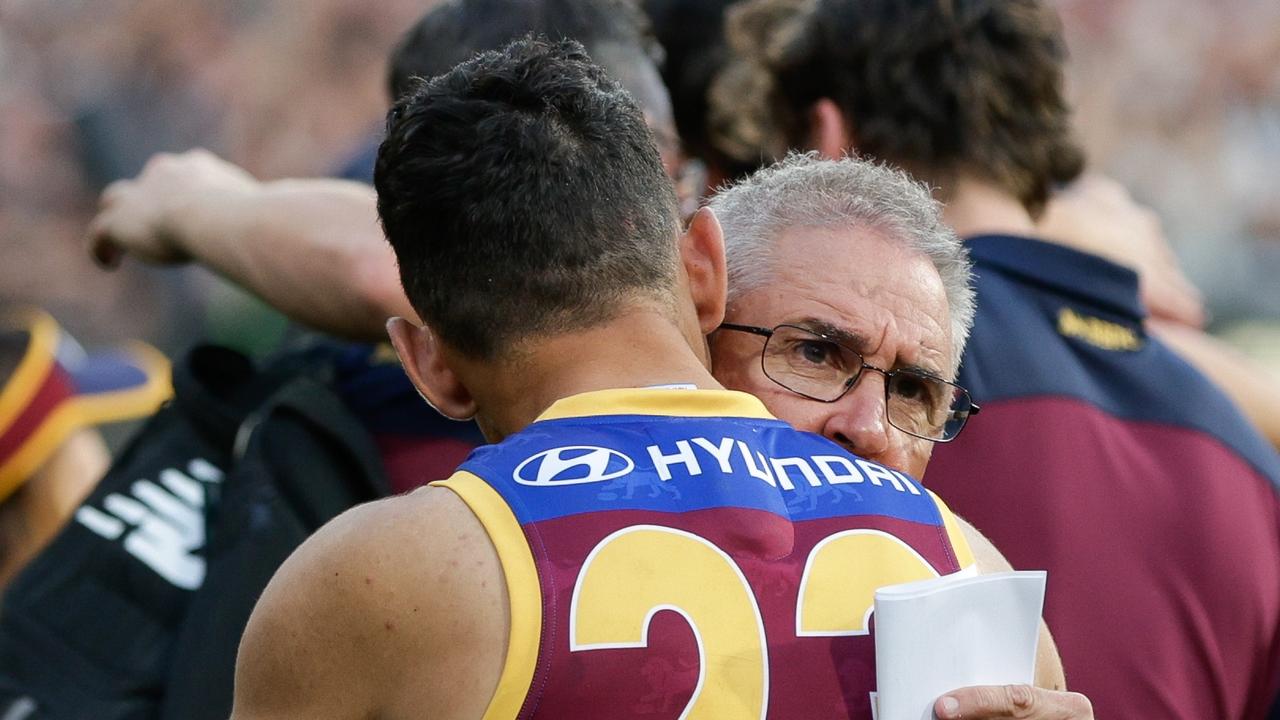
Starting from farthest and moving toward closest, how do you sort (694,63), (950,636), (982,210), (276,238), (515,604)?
(694,63) → (982,210) → (276,238) → (950,636) → (515,604)

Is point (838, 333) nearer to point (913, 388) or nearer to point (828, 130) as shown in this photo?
point (913, 388)

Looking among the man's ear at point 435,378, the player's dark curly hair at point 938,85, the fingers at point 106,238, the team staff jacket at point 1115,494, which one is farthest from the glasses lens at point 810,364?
the fingers at point 106,238

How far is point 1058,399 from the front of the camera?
9.63 ft

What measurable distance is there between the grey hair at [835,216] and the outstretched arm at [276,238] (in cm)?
77

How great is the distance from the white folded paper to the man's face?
0.49 m

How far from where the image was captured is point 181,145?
8562 millimetres

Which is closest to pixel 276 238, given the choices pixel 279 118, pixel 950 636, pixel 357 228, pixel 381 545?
pixel 357 228

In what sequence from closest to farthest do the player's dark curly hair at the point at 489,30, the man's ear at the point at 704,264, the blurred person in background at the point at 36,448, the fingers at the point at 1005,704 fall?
the fingers at the point at 1005,704 < the man's ear at the point at 704,264 < the player's dark curly hair at the point at 489,30 < the blurred person in background at the point at 36,448

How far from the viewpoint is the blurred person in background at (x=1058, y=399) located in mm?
2814

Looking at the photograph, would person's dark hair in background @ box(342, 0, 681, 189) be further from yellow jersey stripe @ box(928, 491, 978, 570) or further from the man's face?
yellow jersey stripe @ box(928, 491, 978, 570)

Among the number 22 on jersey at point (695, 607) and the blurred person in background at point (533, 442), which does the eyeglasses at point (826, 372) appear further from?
the number 22 on jersey at point (695, 607)

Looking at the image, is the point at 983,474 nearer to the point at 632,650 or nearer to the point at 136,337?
the point at 632,650

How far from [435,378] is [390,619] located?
1.30ft

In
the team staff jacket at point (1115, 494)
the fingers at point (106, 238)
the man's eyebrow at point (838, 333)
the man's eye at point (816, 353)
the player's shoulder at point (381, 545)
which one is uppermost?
the player's shoulder at point (381, 545)
